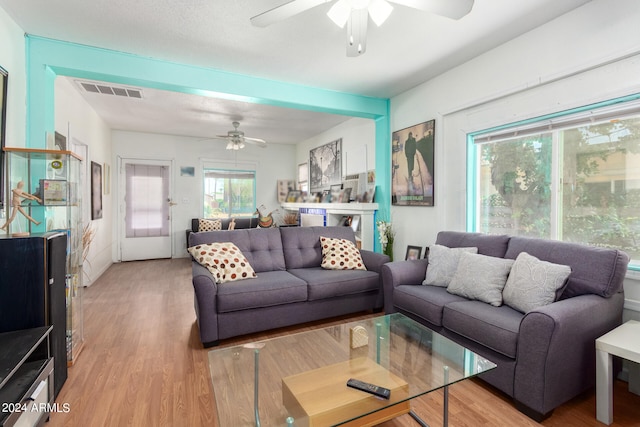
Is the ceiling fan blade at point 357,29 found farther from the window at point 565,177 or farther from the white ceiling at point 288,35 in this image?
the window at point 565,177

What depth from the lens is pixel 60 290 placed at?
2072 mm

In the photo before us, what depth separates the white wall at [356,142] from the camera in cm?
489

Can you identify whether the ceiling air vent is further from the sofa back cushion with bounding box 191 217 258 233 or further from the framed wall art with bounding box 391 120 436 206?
the framed wall art with bounding box 391 120 436 206

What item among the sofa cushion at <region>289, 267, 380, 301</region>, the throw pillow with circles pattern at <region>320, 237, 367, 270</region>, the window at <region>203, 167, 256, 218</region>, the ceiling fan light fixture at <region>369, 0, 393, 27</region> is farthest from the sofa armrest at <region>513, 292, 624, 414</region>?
the window at <region>203, 167, 256, 218</region>

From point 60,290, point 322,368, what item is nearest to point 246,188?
point 60,290

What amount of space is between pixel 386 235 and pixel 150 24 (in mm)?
3316

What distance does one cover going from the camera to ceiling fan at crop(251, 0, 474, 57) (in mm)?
1702

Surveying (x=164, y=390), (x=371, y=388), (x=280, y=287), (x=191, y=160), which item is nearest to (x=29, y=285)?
(x=164, y=390)

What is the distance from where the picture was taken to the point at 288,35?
8.89 ft

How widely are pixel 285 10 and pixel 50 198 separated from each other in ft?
7.06

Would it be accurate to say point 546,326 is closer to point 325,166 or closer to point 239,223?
point 325,166

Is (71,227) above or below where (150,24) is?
below

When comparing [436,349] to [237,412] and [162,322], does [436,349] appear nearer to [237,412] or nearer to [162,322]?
[237,412]

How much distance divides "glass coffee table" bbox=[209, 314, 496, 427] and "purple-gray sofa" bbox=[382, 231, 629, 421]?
298 mm
